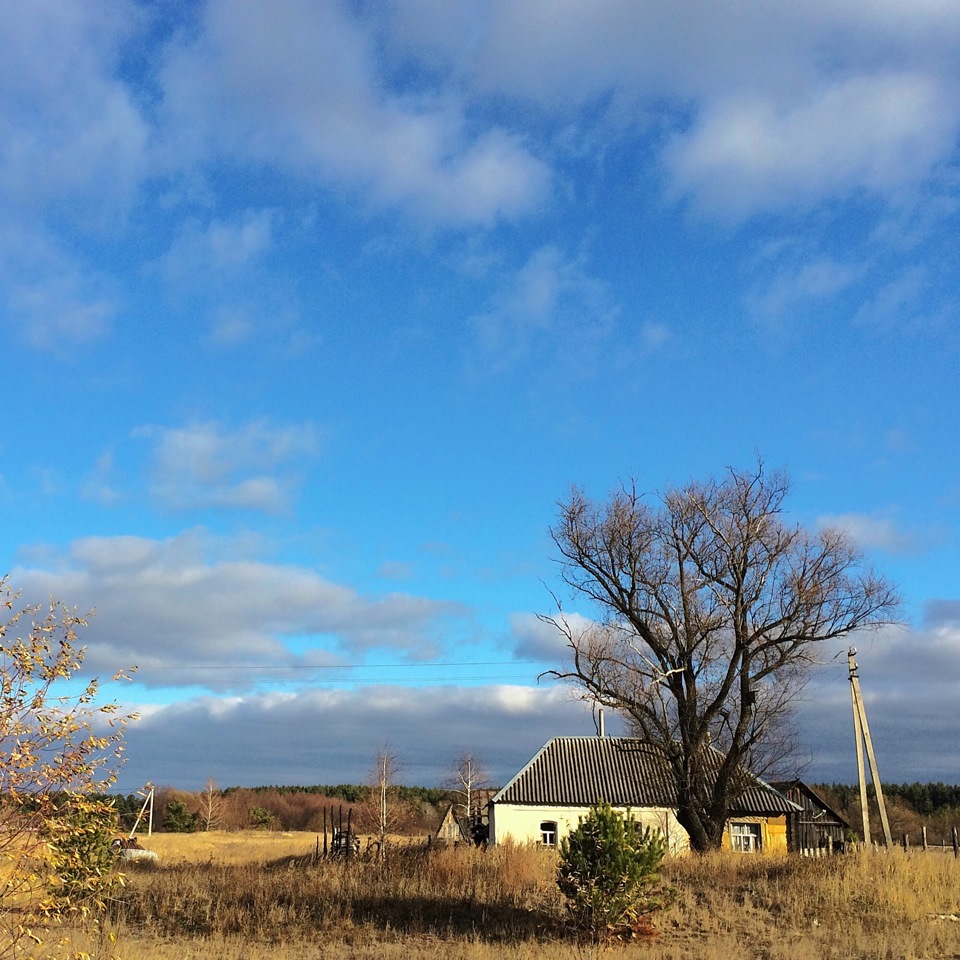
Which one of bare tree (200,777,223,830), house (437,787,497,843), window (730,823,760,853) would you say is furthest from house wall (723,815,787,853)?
bare tree (200,777,223,830)

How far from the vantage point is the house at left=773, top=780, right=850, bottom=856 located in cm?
4222

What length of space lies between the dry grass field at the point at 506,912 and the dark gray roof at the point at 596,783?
20.7 metres

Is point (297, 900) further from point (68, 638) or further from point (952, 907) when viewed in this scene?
point (68, 638)

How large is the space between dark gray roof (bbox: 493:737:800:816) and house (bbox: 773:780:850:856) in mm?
1226

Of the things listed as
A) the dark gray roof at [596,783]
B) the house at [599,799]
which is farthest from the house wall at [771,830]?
the dark gray roof at [596,783]

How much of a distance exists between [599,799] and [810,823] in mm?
11523

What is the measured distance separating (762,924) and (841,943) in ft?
6.64

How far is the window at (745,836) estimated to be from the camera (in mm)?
40719

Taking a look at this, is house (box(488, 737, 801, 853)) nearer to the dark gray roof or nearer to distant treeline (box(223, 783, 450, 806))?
the dark gray roof

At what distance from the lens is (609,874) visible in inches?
582

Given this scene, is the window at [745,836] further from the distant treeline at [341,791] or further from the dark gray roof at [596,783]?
the distant treeline at [341,791]

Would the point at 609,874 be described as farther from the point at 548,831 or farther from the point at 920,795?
the point at 920,795

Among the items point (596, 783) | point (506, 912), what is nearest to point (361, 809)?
point (596, 783)

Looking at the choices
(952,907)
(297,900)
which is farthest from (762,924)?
(297,900)
